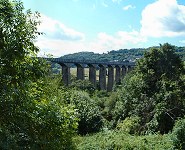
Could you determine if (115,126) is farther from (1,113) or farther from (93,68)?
(93,68)

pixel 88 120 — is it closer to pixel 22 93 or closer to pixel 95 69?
pixel 22 93

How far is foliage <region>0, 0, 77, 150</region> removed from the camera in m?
9.66

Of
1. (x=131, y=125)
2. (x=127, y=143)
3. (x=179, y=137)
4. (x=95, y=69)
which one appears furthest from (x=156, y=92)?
(x=95, y=69)

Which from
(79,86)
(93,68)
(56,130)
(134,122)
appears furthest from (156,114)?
Result: (93,68)

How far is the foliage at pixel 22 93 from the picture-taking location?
966cm

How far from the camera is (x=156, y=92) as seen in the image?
37.8 m

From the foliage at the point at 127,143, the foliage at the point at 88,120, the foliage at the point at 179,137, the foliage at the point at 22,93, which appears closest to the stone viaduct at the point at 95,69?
the foliage at the point at 88,120

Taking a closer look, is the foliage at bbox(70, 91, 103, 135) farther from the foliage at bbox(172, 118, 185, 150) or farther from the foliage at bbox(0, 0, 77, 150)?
the foliage at bbox(0, 0, 77, 150)

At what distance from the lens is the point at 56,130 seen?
10656mm

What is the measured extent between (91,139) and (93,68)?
75700 mm

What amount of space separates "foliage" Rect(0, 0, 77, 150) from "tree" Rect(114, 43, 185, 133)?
2517cm

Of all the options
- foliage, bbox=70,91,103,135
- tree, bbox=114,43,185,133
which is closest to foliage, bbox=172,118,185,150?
tree, bbox=114,43,185,133

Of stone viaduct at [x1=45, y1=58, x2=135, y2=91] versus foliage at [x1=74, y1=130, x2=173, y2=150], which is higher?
stone viaduct at [x1=45, y1=58, x2=135, y2=91]

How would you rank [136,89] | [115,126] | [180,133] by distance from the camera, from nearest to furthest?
1. [180,133]
2. [136,89]
3. [115,126]
